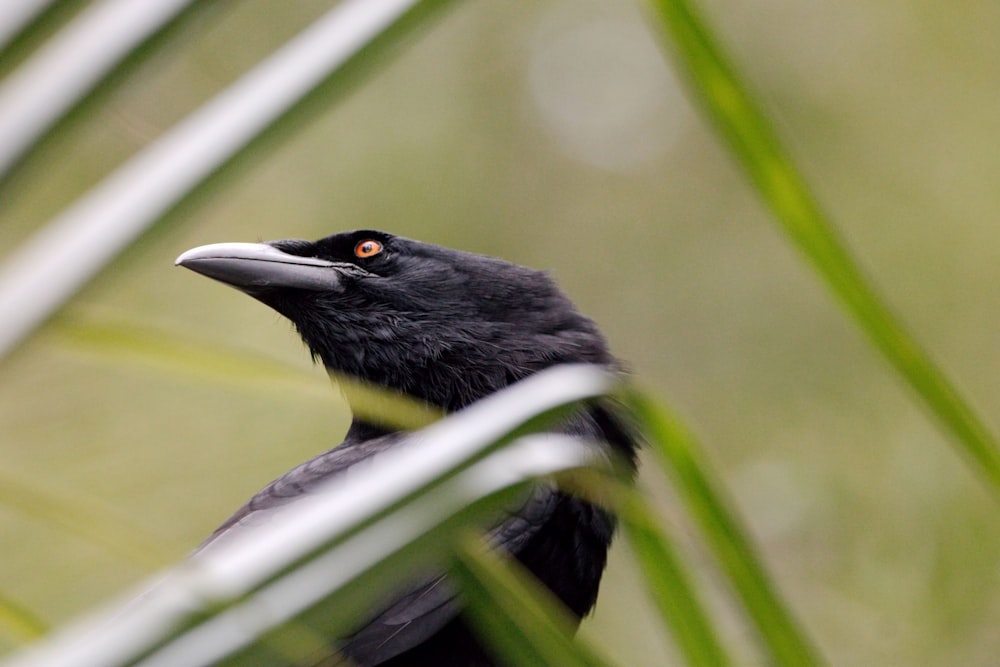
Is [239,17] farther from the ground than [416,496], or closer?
farther from the ground

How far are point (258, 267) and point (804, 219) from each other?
2469 mm

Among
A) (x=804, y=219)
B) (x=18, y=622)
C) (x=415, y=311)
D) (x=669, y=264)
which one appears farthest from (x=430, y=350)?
(x=669, y=264)

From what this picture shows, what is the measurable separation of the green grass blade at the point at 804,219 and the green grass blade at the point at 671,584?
0.18m

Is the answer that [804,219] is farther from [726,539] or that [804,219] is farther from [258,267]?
[258,267]

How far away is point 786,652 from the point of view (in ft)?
2.50

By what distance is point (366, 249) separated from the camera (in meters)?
3.47

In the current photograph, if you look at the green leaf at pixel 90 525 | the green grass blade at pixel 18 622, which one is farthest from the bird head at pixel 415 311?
the green leaf at pixel 90 525

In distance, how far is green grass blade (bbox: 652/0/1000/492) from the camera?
2.60 feet

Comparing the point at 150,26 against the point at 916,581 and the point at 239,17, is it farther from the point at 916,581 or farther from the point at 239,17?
the point at 239,17

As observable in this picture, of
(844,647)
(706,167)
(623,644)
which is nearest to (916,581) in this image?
(844,647)

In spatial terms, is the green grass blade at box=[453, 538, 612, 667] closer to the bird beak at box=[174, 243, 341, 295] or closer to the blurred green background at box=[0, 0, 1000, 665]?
the bird beak at box=[174, 243, 341, 295]

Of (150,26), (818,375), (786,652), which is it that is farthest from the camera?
(818,375)

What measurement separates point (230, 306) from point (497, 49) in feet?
10.8

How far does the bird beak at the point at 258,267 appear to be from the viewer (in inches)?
118
